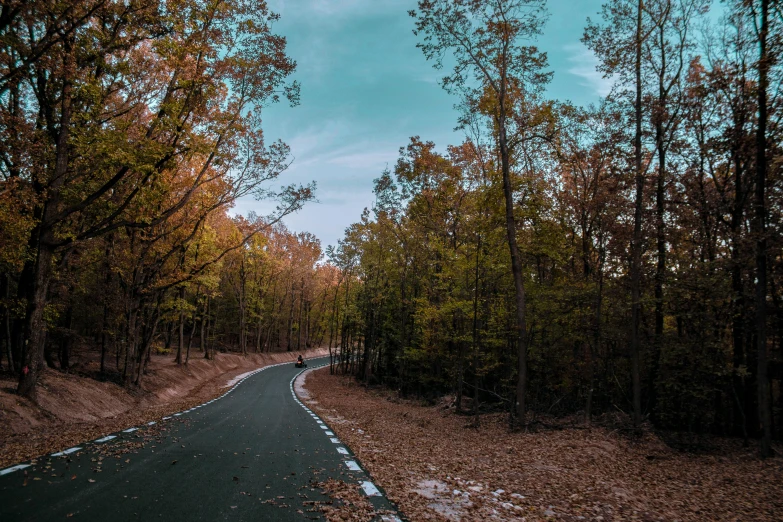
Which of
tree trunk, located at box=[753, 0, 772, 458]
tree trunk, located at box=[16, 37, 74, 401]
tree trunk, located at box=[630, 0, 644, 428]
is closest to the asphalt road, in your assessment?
tree trunk, located at box=[16, 37, 74, 401]

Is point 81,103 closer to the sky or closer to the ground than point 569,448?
closer to the sky

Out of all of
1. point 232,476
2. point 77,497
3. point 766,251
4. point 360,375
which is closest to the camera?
point 77,497

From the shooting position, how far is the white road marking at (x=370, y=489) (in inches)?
234

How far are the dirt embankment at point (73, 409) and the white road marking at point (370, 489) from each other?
16.9 ft

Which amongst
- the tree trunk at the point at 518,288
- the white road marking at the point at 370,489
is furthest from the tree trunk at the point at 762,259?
the white road marking at the point at 370,489

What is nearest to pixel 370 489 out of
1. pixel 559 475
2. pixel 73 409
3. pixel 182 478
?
pixel 182 478

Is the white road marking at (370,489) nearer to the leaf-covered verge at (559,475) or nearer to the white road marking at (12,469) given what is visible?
the leaf-covered verge at (559,475)

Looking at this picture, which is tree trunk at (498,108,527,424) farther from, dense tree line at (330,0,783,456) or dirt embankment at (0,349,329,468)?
dirt embankment at (0,349,329,468)

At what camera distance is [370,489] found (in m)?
6.17

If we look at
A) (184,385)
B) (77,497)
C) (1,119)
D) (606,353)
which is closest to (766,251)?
(606,353)

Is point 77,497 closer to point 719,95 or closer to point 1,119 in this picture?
point 1,119

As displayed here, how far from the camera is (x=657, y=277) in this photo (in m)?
13.1

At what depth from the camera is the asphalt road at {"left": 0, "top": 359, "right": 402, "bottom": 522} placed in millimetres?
Result: 4727

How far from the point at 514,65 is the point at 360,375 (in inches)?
1280
